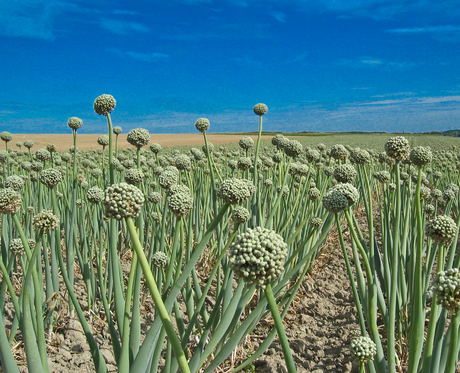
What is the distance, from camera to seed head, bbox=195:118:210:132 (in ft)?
8.76

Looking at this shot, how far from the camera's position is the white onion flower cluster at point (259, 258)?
0.85m

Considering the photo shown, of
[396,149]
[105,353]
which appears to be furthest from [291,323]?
[396,149]

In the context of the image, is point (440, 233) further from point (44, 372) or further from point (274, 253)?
point (44, 372)

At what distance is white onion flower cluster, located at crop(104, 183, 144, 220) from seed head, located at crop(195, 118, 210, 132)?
176 centimetres

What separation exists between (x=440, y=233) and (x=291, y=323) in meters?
1.76

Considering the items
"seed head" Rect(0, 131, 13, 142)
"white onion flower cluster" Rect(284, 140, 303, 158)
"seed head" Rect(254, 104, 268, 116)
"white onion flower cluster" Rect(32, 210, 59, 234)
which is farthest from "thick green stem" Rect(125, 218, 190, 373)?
"seed head" Rect(0, 131, 13, 142)

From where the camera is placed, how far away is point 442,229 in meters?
1.33

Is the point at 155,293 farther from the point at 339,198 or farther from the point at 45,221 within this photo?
the point at 339,198

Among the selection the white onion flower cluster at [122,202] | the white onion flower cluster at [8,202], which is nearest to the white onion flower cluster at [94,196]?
the white onion flower cluster at [8,202]

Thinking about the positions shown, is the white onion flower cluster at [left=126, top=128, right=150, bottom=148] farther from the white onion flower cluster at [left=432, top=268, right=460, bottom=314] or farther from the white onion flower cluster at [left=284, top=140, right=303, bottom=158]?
the white onion flower cluster at [left=432, top=268, right=460, bottom=314]

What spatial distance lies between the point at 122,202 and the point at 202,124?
184 cm

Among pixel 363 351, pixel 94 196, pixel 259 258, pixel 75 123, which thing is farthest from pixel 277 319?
pixel 75 123

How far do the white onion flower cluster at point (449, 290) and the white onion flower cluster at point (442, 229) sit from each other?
0.41 metres

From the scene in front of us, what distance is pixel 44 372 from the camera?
1.25 metres
